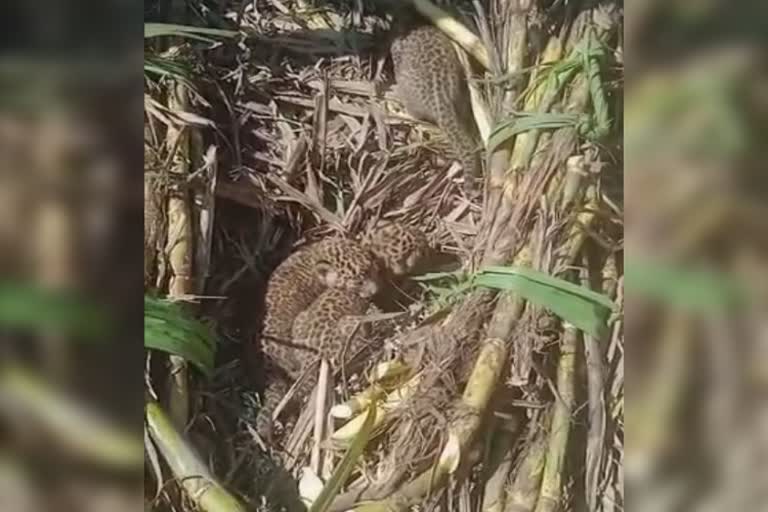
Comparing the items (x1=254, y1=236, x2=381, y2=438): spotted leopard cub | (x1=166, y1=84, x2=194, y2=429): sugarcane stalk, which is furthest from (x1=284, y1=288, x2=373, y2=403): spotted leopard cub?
(x1=166, y1=84, x2=194, y2=429): sugarcane stalk

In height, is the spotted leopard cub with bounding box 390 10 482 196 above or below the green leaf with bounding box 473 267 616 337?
above

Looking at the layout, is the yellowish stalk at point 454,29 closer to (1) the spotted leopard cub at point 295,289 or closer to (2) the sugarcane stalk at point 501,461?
(1) the spotted leopard cub at point 295,289

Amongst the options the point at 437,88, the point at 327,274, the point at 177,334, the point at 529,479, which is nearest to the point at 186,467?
the point at 177,334
